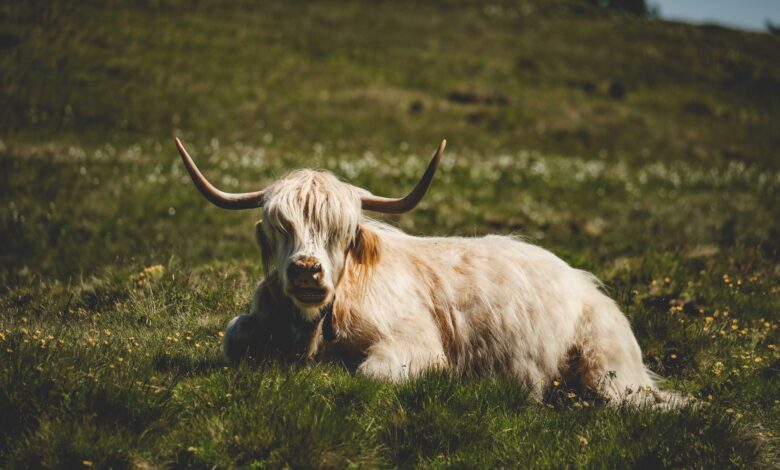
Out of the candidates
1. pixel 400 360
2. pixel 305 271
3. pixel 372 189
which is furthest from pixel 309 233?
pixel 372 189

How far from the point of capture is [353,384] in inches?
181

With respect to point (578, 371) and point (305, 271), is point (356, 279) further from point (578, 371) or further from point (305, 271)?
point (578, 371)

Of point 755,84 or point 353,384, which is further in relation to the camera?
point 755,84

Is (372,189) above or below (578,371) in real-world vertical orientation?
below

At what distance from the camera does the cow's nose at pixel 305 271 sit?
4543 mm

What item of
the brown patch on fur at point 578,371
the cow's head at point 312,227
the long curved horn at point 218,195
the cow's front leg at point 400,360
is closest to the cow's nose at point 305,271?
the cow's head at point 312,227

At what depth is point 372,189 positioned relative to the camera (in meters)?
17.0

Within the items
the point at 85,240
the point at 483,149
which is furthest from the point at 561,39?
the point at 85,240

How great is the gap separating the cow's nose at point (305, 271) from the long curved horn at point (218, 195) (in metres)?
0.89

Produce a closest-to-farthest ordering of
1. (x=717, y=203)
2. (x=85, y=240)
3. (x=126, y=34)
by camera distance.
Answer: (x=85, y=240)
(x=717, y=203)
(x=126, y=34)

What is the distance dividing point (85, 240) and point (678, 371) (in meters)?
10.7

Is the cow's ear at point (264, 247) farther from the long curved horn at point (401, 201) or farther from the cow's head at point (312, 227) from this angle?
the long curved horn at point (401, 201)

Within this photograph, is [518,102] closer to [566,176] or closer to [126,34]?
[566,176]

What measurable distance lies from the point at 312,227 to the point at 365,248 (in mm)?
578
